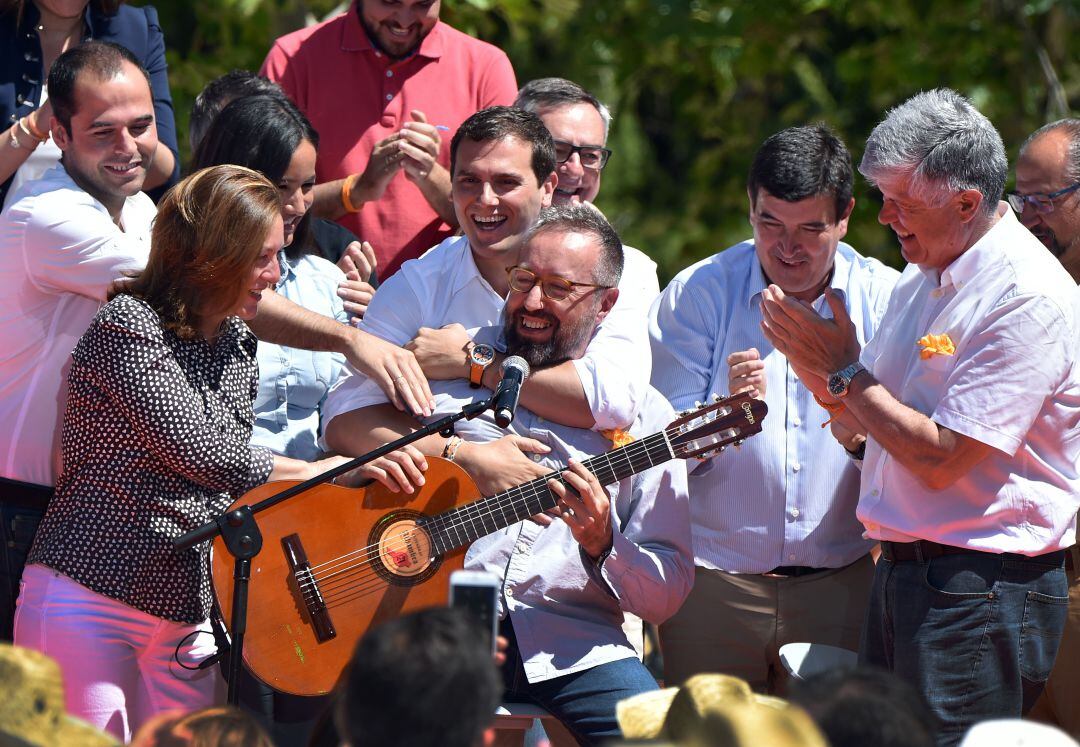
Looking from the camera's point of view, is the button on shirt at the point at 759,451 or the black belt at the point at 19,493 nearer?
the black belt at the point at 19,493

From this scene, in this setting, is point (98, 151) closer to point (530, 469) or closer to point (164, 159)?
point (164, 159)

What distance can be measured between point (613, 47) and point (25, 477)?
6.79 metres

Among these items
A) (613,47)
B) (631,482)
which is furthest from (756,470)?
(613,47)

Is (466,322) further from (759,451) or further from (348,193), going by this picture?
(759,451)

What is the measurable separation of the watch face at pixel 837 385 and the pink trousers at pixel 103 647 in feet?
6.26

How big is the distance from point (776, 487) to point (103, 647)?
2266 millimetres

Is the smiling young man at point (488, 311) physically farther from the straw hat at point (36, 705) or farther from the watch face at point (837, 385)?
the straw hat at point (36, 705)

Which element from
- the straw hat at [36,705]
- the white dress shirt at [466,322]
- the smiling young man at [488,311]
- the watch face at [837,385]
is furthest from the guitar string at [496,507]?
the straw hat at [36,705]

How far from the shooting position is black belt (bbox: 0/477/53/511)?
4.17 meters

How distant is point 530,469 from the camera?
14.4 feet

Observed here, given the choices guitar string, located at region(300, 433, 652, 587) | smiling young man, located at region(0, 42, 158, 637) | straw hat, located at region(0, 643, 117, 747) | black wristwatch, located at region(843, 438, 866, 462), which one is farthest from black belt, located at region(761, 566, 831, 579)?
straw hat, located at region(0, 643, 117, 747)

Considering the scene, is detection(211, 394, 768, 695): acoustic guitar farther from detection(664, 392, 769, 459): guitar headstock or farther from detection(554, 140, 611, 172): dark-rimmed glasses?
detection(554, 140, 611, 172): dark-rimmed glasses

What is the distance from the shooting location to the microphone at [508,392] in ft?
12.5

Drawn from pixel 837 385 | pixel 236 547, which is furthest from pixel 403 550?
pixel 837 385
